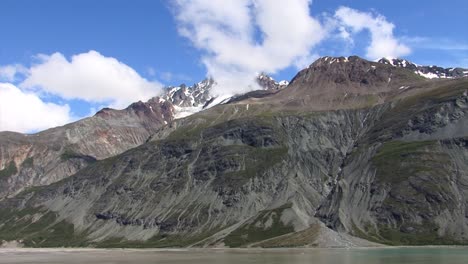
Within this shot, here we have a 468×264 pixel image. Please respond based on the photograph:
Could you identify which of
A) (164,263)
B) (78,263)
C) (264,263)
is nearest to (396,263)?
(264,263)

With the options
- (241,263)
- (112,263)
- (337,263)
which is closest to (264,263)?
(241,263)

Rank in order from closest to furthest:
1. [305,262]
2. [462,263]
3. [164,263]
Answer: [462,263] → [305,262] → [164,263]

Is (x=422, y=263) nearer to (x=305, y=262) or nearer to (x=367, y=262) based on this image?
(x=367, y=262)

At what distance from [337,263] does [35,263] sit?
275 ft

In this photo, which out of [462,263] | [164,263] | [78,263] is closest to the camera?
[462,263]

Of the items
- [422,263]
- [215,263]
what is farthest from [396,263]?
[215,263]

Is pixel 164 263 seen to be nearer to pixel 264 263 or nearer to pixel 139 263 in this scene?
pixel 139 263

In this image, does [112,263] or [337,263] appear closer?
[337,263]

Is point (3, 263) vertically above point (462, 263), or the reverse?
point (3, 263)

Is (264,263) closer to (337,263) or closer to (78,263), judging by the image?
(337,263)

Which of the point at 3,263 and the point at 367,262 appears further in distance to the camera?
the point at 3,263

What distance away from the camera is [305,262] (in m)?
145

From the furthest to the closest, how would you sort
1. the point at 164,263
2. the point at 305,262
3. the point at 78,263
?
1. the point at 78,263
2. the point at 164,263
3. the point at 305,262

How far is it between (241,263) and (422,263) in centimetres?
4232
